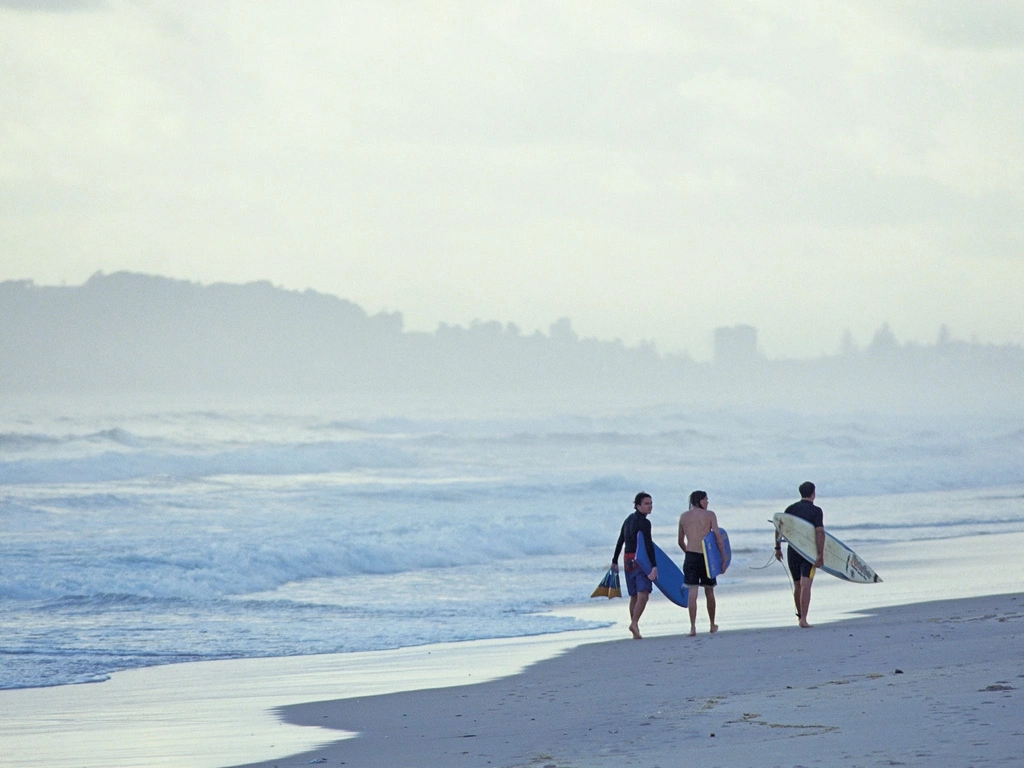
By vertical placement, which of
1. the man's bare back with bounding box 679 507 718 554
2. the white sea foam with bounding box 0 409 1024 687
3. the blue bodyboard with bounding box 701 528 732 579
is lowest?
the white sea foam with bounding box 0 409 1024 687

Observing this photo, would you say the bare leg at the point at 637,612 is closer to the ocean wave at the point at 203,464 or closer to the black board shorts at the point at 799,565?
the black board shorts at the point at 799,565

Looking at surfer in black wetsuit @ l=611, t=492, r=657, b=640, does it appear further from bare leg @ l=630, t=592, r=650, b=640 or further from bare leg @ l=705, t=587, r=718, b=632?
bare leg @ l=705, t=587, r=718, b=632

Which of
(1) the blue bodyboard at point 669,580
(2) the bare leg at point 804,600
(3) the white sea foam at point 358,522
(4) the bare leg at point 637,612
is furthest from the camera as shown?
(3) the white sea foam at point 358,522

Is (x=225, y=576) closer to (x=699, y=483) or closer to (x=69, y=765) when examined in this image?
(x=69, y=765)

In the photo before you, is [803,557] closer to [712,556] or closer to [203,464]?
[712,556]

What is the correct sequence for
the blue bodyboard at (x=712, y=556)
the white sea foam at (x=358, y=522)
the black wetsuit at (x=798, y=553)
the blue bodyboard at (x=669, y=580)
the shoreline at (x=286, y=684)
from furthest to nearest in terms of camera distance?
the white sea foam at (x=358, y=522) → the blue bodyboard at (x=669, y=580) → the black wetsuit at (x=798, y=553) → the blue bodyboard at (x=712, y=556) → the shoreline at (x=286, y=684)

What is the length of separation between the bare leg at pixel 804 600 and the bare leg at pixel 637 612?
5.08 feet

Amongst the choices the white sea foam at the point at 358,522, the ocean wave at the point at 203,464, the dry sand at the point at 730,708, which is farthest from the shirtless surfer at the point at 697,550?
the ocean wave at the point at 203,464

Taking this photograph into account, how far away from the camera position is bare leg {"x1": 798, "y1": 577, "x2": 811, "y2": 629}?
1155cm

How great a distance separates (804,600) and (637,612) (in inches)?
66.2

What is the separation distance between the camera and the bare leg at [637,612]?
11445 millimetres

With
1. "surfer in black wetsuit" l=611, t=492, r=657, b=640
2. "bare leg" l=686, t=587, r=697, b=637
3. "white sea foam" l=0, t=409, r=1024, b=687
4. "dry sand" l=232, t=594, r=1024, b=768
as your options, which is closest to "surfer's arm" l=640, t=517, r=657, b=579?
"surfer in black wetsuit" l=611, t=492, r=657, b=640

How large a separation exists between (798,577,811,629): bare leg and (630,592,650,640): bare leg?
1547 millimetres

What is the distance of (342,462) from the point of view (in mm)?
43406
